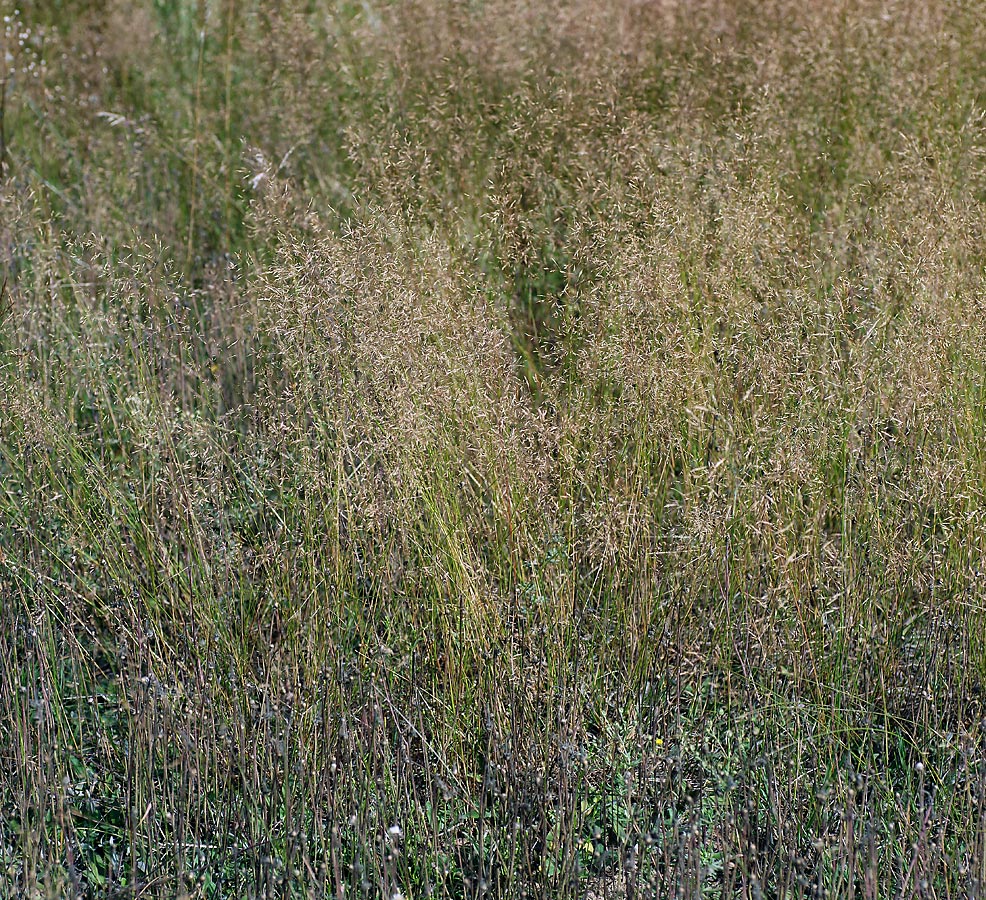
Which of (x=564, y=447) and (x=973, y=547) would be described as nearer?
(x=973, y=547)

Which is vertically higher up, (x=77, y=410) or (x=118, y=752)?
(x=77, y=410)

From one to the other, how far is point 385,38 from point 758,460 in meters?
2.29

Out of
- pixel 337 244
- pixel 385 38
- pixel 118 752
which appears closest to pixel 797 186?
pixel 337 244

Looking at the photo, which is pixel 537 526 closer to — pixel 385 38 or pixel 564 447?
pixel 564 447

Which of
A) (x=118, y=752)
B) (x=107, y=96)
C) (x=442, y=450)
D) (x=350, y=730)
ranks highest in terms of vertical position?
(x=107, y=96)

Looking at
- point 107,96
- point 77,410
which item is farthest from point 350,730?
point 107,96

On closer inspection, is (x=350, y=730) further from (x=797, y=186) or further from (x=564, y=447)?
(x=797, y=186)

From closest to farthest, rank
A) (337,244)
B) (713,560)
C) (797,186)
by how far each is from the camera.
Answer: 1. (713,560)
2. (337,244)
3. (797,186)

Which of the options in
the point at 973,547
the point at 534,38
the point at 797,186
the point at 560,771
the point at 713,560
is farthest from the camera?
the point at 534,38

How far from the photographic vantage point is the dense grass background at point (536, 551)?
1.84m

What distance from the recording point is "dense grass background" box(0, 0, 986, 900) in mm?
1842

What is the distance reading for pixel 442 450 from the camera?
222cm

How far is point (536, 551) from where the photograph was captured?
215 cm

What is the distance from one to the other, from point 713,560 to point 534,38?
2109mm
